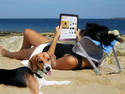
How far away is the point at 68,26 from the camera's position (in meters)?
5.55

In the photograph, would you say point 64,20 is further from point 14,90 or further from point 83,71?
point 14,90

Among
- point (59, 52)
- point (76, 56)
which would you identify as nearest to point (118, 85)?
point (76, 56)

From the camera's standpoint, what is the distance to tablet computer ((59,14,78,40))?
5.39 metres

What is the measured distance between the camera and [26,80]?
3945mm

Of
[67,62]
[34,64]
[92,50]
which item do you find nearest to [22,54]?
[67,62]

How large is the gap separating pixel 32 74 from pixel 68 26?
80.8 inches

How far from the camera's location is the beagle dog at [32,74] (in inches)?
146

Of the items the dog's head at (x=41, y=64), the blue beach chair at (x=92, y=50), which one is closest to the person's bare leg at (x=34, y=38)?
the blue beach chair at (x=92, y=50)

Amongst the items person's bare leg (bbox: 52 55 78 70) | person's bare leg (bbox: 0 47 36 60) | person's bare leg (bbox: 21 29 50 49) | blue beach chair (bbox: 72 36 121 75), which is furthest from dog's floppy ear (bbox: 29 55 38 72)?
person's bare leg (bbox: 21 29 50 49)

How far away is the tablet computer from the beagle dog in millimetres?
1557

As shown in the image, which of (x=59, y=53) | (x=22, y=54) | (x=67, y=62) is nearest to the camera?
(x=67, y=62)

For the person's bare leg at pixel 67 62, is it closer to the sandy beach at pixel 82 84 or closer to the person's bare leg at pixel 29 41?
the sandy beach at pixel 82 84

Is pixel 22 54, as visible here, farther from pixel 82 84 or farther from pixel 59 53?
pixel 82 84

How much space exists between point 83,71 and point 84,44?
70 centimetres
